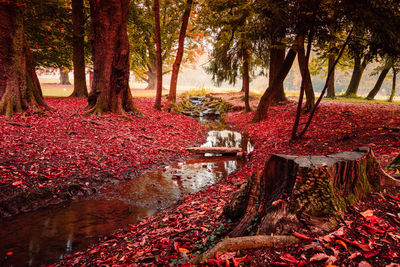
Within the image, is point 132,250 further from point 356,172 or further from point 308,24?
point 308,24

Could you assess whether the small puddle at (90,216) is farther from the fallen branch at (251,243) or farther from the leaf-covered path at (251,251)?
the fallen branch at (251,243)

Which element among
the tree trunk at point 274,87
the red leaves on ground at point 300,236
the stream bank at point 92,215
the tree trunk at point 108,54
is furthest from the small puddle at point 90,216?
the tree trunk at point 274,87

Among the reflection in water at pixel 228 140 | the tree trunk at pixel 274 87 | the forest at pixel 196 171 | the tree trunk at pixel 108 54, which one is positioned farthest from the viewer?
the reflection in water at pixel 228 140

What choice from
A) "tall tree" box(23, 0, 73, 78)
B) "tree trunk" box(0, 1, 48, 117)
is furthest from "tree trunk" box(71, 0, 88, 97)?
"tree trunk" box(0, 1, 48, 117)

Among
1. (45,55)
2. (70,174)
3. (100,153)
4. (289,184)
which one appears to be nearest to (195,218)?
(289,184)

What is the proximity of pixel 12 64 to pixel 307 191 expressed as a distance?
1060 cm

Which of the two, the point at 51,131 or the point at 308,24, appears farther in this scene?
the point at 51,131

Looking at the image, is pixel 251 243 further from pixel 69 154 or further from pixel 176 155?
pixel 176 155

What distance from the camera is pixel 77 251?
3.48 m

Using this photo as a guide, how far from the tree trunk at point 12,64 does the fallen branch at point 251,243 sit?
9077mm

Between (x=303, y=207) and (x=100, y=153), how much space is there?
6.39m

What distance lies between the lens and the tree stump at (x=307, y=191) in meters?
2.27

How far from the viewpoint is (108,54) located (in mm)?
10609

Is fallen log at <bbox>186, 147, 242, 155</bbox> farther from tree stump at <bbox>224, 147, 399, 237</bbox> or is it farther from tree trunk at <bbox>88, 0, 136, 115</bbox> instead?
tree stump at <bbox>224, 147, 399, 237</bbox>
